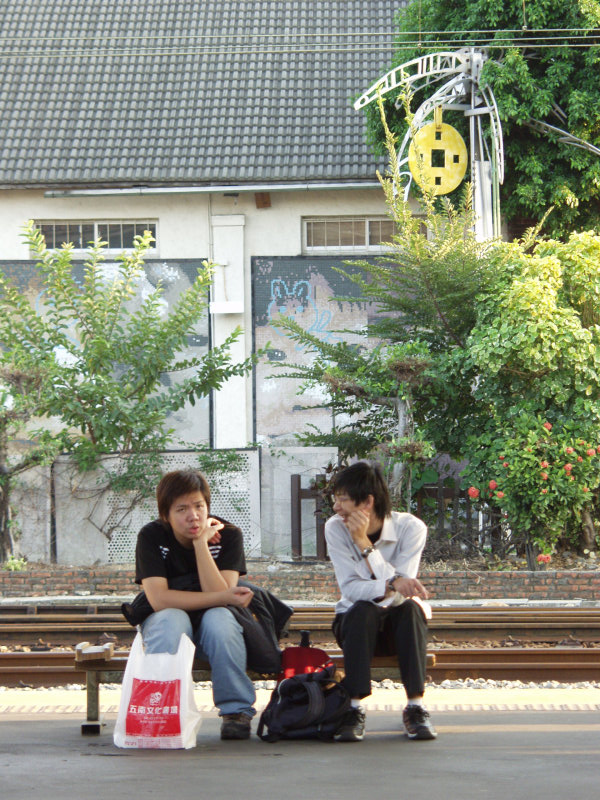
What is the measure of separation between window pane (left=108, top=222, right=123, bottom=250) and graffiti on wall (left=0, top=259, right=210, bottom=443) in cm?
49

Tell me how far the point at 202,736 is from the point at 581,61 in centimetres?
1477

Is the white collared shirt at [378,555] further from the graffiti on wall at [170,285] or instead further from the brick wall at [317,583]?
the graffiti on wall at [170,285]

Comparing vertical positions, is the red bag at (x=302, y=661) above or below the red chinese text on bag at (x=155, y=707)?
above

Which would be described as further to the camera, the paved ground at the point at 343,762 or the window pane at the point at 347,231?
the window pane at the point at 347,231

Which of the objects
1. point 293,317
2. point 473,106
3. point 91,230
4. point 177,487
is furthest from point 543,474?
point 91,230

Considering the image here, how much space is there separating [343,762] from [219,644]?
2.72 feet

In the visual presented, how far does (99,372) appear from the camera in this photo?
14078mm

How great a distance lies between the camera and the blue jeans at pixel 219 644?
4988mm

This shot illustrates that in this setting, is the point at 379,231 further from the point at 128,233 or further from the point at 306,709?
the point at 306,709

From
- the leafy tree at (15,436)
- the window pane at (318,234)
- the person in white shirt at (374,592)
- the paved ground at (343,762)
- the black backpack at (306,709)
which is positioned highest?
the window pane at (318,234)

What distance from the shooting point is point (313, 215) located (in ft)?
64.1

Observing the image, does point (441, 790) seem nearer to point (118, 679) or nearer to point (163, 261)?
point (118, 679)

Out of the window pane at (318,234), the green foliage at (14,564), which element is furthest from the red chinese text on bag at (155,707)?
the window pane at (318,234)

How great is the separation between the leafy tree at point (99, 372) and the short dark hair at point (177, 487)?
8614mm
